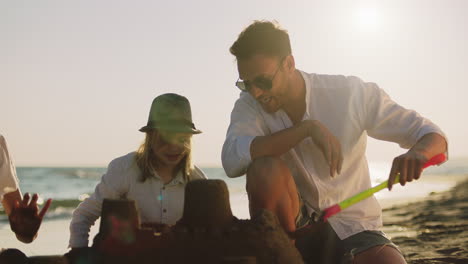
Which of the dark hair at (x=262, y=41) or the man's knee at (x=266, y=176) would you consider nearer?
the man's knee at (x=266, y=176)

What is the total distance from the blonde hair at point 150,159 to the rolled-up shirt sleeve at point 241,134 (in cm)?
69

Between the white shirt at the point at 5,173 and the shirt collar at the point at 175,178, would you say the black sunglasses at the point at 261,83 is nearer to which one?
the shirt collar at the point at 175,178

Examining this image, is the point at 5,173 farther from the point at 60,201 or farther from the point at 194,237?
the point at 60,201

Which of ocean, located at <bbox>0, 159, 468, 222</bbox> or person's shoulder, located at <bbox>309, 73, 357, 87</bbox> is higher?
person's shoulder, located at <bbox>309, 73, 357, 87</bbox>

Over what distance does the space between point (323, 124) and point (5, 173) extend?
2184 mm

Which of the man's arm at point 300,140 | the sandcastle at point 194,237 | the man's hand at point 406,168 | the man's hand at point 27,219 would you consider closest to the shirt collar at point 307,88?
the man's arm at point 300,140

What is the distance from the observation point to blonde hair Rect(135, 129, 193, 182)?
14.9ft

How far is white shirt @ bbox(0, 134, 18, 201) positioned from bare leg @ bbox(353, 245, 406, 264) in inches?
92.0

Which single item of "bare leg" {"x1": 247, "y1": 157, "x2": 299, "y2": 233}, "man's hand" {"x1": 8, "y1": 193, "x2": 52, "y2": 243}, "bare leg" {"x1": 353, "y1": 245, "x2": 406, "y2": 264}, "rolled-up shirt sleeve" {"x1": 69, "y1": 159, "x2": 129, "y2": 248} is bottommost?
→ "bare leg" {"x1": 353, "y1": 245, "x2": 406, "y2": 264}

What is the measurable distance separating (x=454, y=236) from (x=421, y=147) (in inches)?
256

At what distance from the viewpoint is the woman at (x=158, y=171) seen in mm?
4422

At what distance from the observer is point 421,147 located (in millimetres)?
3258

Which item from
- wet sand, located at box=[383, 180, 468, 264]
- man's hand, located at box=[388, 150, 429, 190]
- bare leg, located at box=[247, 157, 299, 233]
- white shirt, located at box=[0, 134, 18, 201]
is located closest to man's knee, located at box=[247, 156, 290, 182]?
bare leg, located at box=[247, 157, 299, 233]

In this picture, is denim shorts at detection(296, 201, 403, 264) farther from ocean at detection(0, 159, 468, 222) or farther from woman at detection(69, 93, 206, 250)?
ocean at detection(0, 159, 468, 222)
